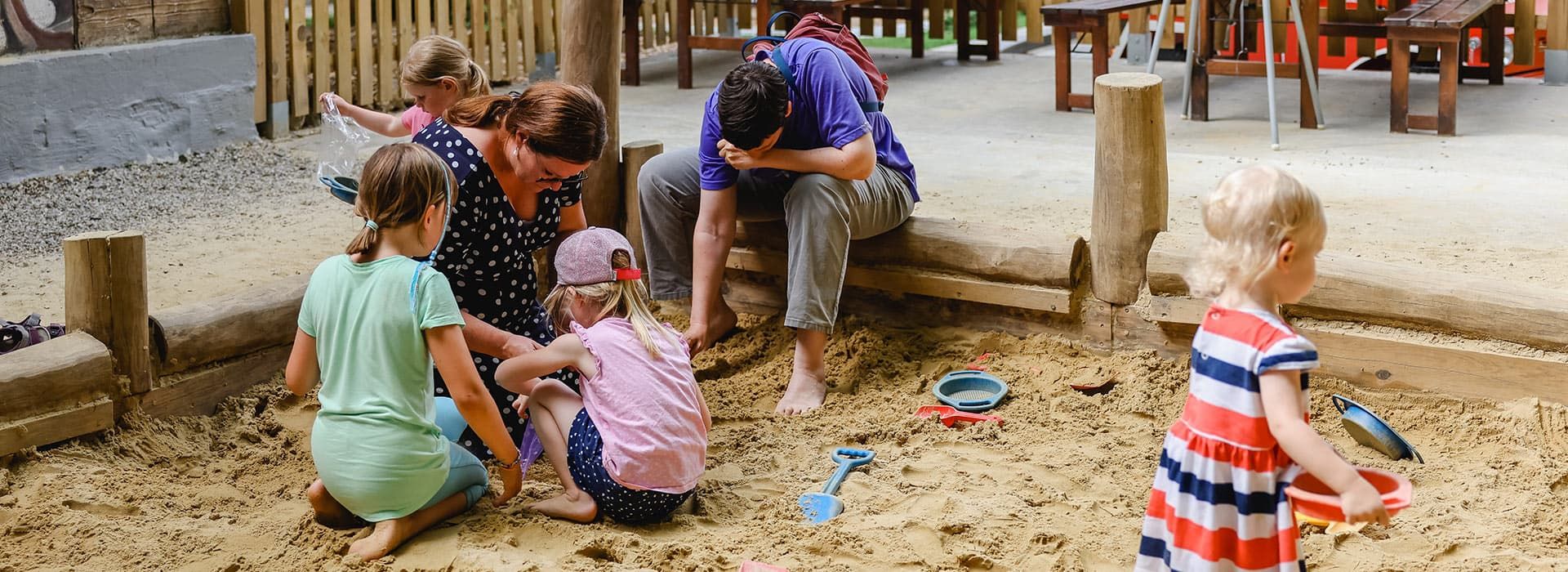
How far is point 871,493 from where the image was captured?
3211 mm

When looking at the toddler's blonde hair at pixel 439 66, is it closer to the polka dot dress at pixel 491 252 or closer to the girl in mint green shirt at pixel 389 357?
the polka dot dress at pixel 491 252

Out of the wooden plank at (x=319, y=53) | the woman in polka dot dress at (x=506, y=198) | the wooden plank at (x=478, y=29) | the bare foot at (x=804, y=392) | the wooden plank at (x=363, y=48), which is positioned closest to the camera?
the woman in polka dot dress at (x=506, y=198)

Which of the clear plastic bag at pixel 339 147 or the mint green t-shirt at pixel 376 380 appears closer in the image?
the mint green t-shirt at pixel 376 380

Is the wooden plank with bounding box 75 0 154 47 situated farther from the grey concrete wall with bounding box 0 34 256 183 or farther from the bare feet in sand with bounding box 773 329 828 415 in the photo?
the bare feet in sand with bounding box 773 329 828 415

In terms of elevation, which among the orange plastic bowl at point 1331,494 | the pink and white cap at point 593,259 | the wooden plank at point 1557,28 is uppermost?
the wooden plank at point 1557,28

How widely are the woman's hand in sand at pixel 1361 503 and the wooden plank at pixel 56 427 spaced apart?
106 inches

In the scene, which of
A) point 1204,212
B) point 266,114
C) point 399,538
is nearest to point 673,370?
point 399,538

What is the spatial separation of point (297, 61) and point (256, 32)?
0.29m

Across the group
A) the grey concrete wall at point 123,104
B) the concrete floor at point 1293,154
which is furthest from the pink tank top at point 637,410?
the grey concrete wall at point 123,104

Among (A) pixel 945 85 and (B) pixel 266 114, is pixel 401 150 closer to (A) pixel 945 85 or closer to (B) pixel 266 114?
(B) pixel 266 114

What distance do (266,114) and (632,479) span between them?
557 centimetres

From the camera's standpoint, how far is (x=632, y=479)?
2891mm

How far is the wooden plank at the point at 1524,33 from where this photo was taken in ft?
28.5

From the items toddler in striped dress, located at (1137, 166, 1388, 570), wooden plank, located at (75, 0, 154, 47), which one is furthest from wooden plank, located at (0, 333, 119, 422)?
wooden plank, located at (75, 0, 154, 47)
